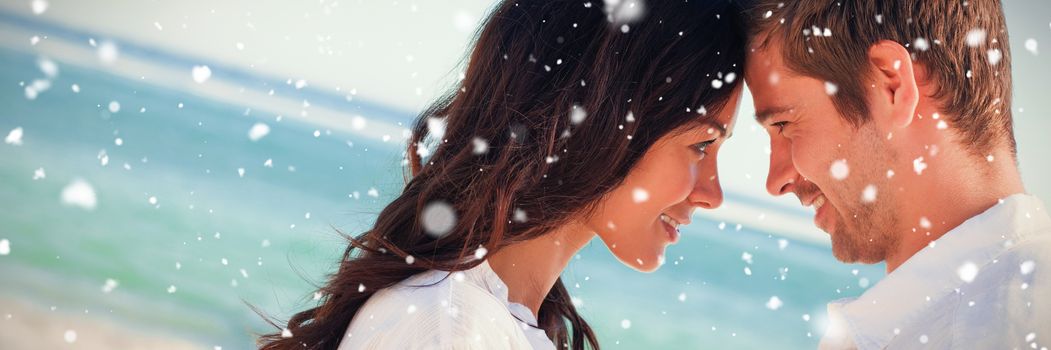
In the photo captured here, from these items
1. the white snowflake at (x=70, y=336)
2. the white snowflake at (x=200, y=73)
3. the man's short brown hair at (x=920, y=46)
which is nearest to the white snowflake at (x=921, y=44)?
the man's short brown hair at (x=920, y=46)

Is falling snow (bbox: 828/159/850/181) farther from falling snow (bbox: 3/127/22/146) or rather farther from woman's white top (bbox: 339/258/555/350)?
falling snow (bbox: 3/127/22/146)

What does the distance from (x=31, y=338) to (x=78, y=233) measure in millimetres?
2298

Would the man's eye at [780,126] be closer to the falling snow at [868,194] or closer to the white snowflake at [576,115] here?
the falling snow at [868,194]

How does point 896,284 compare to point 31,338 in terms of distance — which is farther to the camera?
point 31,338

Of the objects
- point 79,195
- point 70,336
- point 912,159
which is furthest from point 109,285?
point 912,159

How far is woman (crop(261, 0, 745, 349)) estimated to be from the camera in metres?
2.24

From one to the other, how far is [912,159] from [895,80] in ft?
0.62

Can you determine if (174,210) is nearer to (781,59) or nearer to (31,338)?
(31,338)

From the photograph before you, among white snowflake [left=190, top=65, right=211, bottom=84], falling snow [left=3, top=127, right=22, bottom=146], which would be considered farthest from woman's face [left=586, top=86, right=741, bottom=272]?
white snowflake [left=190, top=65, right=211, bottom=84]

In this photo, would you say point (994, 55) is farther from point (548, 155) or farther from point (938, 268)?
point (548, 155)

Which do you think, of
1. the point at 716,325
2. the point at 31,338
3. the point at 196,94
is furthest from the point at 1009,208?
the point at 196,94

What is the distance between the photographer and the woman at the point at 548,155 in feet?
7.34

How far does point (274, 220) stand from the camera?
10328mm

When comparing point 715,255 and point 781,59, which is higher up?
point 781,59
